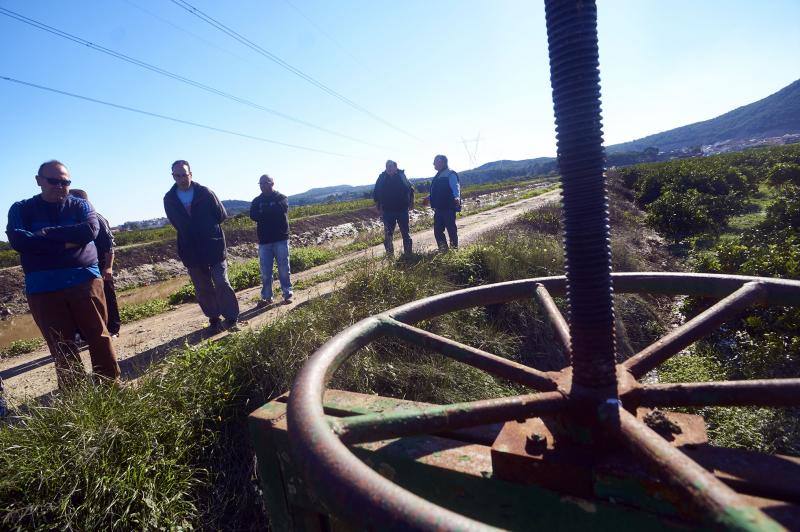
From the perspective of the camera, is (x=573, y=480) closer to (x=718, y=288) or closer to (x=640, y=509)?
(x=640, y=509)

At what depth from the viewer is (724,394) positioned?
3.66 feet

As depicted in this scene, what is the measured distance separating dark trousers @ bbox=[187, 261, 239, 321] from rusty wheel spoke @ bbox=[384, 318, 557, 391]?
431 cm

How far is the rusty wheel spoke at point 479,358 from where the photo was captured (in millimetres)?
1337

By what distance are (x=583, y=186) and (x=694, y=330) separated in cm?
64

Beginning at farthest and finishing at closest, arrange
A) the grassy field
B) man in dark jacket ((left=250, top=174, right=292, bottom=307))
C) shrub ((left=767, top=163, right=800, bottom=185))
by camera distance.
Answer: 1. shrub ((left=767, top=163, right=800, bottom=185))
2. man in dark jacket ((left=250, top=174, right=292, bottom=307))
3. the grassy field

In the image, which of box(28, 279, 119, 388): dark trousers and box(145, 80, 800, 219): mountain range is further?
box(145, 80, 800, 219): mountain range

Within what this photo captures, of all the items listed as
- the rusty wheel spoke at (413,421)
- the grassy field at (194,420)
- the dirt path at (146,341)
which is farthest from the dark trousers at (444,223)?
the rusty wheel spoke at (413,421)

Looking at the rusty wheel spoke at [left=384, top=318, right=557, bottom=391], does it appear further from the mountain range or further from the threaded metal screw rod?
the mountain range

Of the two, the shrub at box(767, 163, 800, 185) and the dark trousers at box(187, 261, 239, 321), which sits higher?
the dark trousers at box(187, 261, 239, 321)

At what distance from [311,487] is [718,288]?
1449 millimetres

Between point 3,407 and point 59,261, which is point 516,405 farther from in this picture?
point 3,407

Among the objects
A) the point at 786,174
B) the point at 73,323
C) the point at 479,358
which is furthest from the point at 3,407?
the point at 786,174

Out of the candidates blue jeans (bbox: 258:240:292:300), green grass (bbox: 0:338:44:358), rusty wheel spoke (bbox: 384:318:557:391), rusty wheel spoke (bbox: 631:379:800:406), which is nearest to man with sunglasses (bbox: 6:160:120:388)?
blue jeans (bbox: 258:240:292:300)

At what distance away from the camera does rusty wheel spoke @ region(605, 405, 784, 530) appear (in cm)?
63
